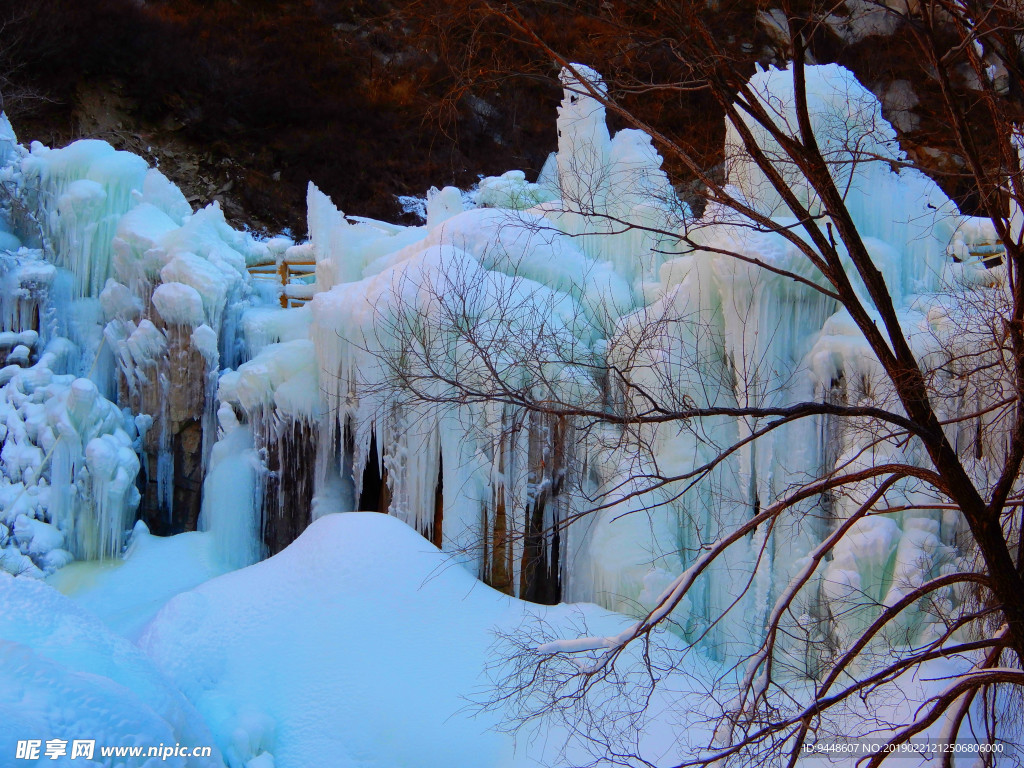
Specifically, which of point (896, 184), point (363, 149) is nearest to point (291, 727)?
point (896, 184)

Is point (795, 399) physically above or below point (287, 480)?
above

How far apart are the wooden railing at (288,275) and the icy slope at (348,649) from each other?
5629 millimetres

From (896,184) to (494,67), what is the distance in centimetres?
481

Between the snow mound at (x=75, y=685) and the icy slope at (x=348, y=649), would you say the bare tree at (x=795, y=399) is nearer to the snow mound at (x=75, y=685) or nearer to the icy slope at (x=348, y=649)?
the icy slope at (x=348, y=649)

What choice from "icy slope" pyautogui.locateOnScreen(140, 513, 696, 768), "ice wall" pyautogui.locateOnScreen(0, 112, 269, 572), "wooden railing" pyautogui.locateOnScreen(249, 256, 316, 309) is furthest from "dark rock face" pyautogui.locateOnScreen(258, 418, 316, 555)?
"wooden railing" pyautogui.locateOnScreen(249, 256, 316, 309)

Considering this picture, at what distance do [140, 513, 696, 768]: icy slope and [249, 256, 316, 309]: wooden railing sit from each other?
18.5 ft

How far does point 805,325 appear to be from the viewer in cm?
696

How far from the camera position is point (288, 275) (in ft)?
43.4

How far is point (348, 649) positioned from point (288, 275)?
8.46 meters

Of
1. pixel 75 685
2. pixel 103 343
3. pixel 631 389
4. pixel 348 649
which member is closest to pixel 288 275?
pixel 103 343

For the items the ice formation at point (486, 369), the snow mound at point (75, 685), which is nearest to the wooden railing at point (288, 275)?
the ice formation at point (486, 369)

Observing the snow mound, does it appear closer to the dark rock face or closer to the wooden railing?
the dark rock face

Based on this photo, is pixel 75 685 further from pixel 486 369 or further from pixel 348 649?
pixel 486 369

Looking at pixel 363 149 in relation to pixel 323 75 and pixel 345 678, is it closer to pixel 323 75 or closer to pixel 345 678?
pixel 323 75
